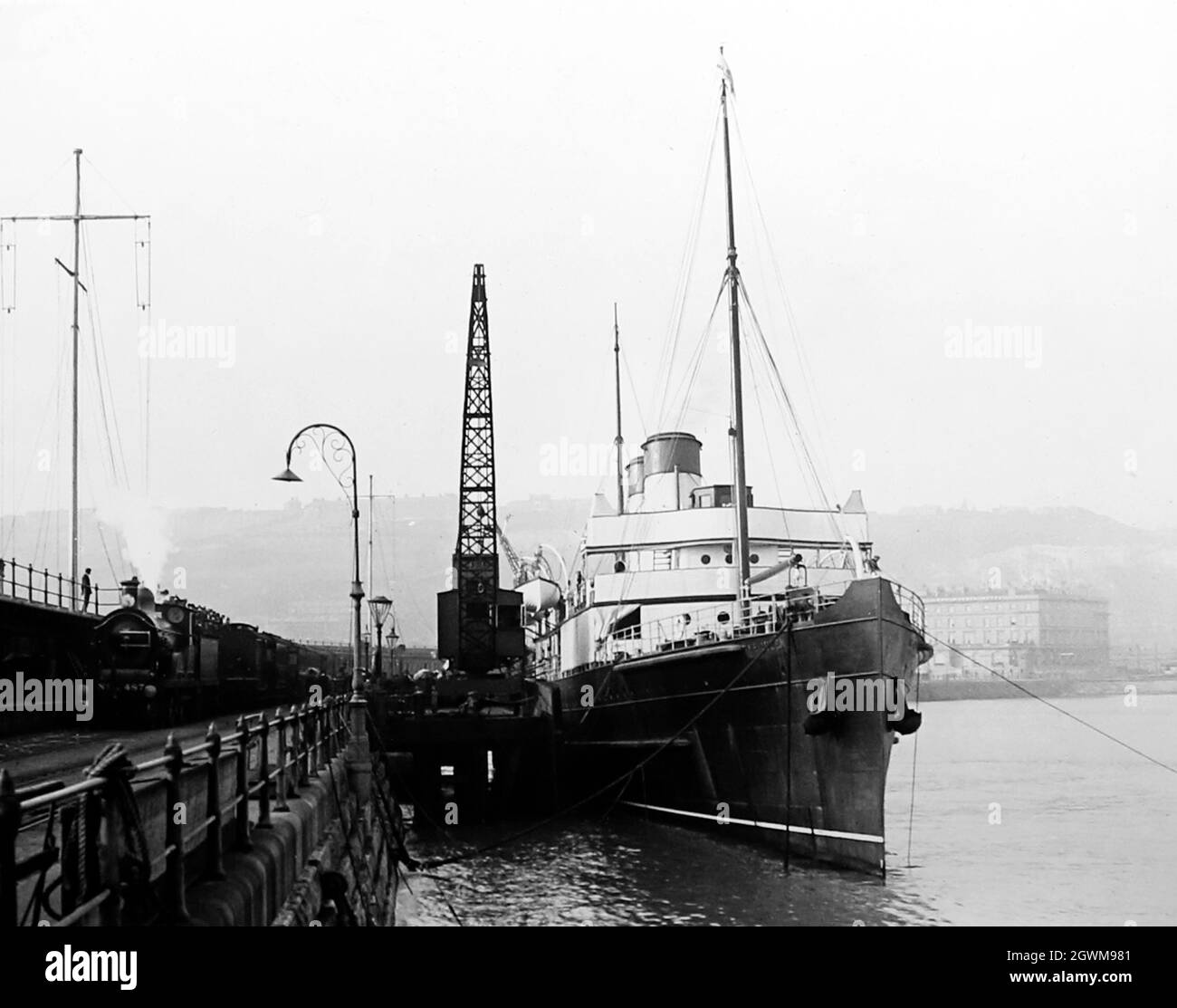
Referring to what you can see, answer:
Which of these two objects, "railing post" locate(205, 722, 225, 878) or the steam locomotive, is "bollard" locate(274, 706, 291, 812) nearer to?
"railing post" locate(205, 722, 225, 878)

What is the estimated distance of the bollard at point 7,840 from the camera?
149 inches

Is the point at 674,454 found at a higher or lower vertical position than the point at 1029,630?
higher

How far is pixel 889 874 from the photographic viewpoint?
20766 millimetres

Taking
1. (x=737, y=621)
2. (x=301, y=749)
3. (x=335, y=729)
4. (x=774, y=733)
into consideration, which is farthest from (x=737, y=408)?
(x=301, y=749)

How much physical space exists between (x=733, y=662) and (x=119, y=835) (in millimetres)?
16946

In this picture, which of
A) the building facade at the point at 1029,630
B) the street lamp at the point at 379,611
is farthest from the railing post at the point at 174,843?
the building facade at the point at 1029,630

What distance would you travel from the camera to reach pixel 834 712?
738 inches

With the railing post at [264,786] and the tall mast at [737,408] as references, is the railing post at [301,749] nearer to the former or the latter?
the railing post at [264,786]

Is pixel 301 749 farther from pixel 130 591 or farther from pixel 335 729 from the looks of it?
pixel 130 591
